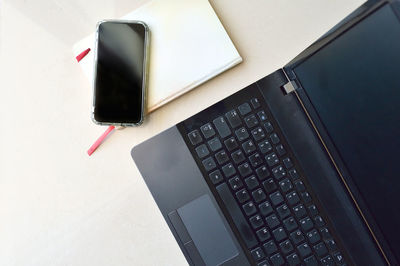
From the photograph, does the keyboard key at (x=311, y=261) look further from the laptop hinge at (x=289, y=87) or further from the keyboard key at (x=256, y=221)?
the laptop hinge at (x=289, y=87)

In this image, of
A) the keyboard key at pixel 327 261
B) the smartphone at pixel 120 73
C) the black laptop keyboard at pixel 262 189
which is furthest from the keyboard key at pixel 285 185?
the smartphone at pixel 120 73

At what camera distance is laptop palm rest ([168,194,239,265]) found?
0.63 metres

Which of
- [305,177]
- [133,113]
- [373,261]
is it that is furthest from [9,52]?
[373,261]

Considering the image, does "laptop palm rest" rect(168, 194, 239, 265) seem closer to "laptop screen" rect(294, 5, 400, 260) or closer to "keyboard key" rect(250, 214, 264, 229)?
"keyboard key" rect(250, 214, 264, 229)

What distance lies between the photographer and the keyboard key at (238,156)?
2.01 ft

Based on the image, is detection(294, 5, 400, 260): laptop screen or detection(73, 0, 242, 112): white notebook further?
detection(73, 0, 242, 112): white notebook

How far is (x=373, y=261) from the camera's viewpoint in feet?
1.94

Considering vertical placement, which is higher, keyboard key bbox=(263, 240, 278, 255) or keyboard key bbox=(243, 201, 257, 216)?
keyboard key bbox=(243, 201, 257, 216)

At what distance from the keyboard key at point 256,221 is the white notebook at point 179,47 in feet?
0.68

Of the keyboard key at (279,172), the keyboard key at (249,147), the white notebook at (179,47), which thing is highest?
the white notebook at (179,47)

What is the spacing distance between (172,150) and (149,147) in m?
0.03

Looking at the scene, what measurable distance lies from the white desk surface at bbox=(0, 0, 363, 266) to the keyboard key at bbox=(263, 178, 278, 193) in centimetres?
17

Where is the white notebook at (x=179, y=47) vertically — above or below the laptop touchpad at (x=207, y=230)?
above

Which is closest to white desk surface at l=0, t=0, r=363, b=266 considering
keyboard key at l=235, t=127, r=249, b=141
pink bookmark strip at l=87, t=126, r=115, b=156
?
pink bookmark strip at l=87, t=126, r=115, b=156
